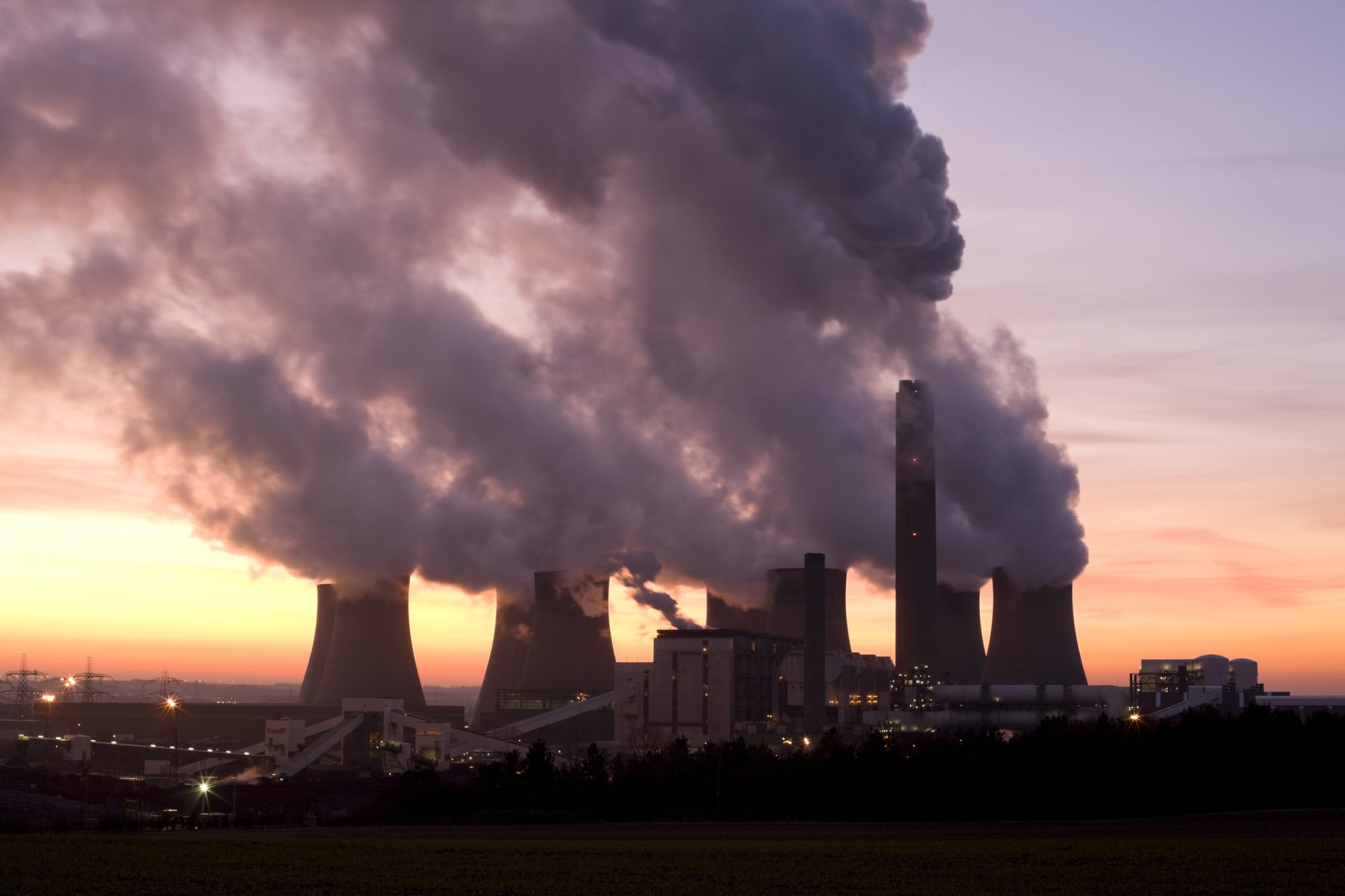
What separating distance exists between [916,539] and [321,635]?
110 ft

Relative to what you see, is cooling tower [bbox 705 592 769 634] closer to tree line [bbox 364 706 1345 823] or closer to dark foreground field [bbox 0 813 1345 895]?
tree line [bbox 364 706 1345 823]

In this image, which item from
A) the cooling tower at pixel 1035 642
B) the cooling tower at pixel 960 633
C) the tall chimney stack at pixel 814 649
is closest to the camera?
the tall chimney stack at pixel 814 649

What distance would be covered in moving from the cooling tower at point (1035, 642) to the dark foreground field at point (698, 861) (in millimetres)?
44621

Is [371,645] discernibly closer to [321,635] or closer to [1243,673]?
[321,635]

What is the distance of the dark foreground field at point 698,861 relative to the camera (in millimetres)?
20797

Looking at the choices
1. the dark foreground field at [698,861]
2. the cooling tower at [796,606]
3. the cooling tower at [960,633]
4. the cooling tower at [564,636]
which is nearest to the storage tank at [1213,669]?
the cooling tower at [960,633]

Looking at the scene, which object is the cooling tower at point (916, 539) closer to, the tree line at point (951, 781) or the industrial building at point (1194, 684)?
the industrial building at point (1194, 684)

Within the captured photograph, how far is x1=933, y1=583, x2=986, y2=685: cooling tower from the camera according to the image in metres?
85.8

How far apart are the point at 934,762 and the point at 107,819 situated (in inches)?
892

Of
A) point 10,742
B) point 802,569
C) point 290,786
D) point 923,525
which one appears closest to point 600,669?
point 802,569

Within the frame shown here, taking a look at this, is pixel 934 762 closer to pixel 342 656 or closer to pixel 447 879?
pixel 447 879

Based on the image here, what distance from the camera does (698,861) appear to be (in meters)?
24.9

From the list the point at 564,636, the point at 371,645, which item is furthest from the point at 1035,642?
the point at 371,645

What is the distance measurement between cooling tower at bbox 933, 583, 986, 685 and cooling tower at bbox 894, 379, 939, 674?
577 centimetres
